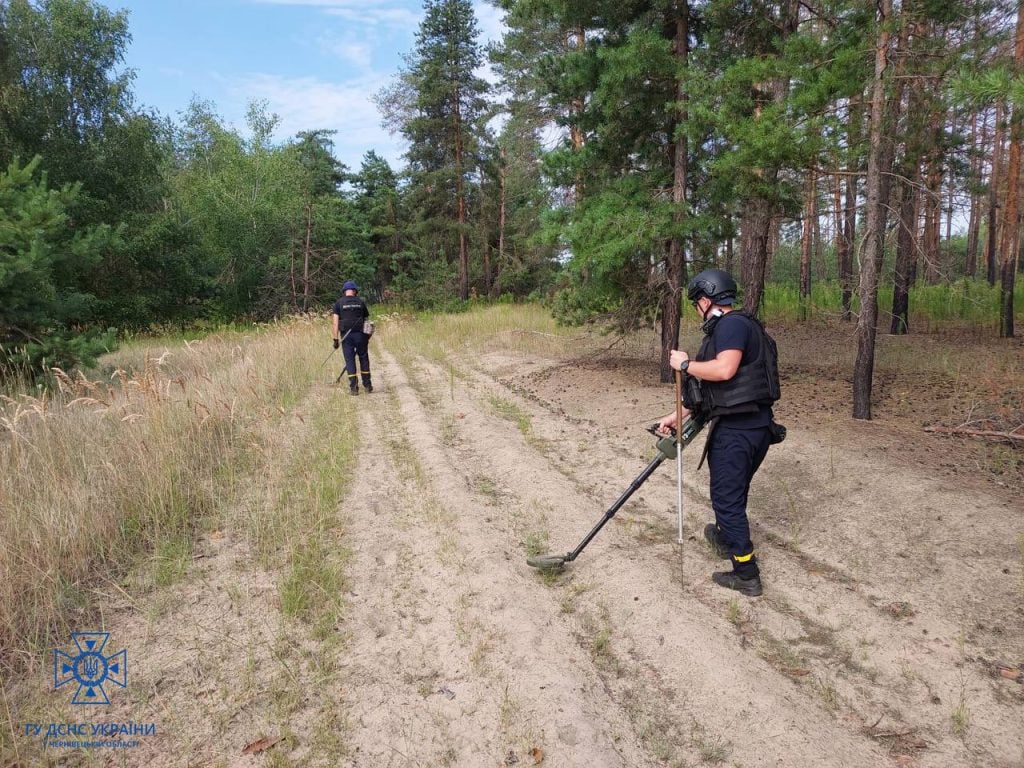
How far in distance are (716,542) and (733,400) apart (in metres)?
1.31

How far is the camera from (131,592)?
3.78 m

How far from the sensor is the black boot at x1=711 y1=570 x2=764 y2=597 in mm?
3814

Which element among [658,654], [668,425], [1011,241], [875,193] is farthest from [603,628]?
[1011,241]

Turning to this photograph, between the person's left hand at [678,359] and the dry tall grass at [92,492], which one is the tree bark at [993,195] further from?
the dry tall grass at [92,492]

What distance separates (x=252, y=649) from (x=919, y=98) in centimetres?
919

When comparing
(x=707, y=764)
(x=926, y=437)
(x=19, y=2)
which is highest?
(x=19, y=2)

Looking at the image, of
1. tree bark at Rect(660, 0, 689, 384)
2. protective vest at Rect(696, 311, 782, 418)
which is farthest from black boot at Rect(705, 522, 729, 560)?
tree bark at Rect(660, 0, 689, 384)

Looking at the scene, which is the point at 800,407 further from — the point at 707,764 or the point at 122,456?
the point at 122,456

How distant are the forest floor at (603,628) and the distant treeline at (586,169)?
9.31 feet

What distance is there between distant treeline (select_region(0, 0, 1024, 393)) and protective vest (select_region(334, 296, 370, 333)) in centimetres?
336

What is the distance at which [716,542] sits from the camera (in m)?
4.41

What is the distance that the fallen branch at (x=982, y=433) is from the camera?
5.84 meters

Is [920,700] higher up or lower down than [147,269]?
lower down

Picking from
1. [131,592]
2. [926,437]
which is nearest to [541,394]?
[926,437]
